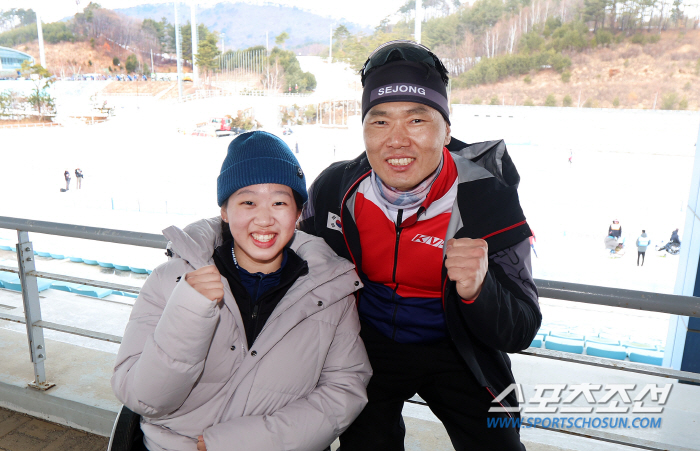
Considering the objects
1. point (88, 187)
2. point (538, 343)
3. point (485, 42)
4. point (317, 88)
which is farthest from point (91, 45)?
point (538, 343)

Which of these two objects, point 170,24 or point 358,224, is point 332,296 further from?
point 170,24

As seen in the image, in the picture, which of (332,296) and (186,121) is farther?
(186,121)

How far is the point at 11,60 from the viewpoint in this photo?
29812 mm

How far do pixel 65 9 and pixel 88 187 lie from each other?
12597mm

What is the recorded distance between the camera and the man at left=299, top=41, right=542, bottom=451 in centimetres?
94

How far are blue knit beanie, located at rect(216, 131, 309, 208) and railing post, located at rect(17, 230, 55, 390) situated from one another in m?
0.93

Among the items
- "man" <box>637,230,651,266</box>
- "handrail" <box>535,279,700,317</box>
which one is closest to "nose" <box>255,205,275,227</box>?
"handrail" <box>535,279,700,317</box>

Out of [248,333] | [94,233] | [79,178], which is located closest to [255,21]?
[79,178]

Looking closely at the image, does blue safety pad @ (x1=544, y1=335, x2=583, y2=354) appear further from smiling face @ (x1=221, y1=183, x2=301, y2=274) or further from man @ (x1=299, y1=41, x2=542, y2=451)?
smiling face @ (x1=221, y1=183, x2=301, y2=274)

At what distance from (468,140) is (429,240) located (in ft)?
90.9

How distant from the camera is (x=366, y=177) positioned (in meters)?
1.10

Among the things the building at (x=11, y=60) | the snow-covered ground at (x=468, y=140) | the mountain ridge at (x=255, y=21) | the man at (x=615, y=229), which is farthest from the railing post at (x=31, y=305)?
the building at (x=11, y=60)

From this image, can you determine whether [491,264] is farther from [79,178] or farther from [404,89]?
[79,178]

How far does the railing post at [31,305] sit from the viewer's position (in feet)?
5.05
